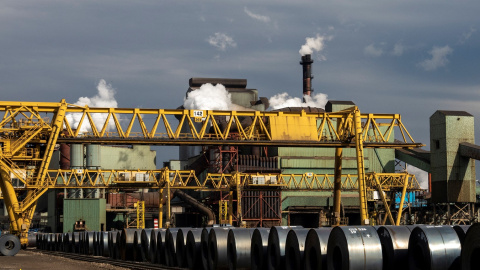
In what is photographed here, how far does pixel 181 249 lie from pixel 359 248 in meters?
13.6

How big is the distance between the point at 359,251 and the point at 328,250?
4.59 ft

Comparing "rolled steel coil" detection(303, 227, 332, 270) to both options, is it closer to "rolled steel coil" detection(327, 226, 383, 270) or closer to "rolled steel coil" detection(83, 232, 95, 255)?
"rolled steel coil" detection(327, 226, 383, 270)

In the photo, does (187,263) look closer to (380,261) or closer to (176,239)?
(176,239)

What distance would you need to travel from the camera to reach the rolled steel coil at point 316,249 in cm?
2236

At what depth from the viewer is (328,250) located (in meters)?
22.0

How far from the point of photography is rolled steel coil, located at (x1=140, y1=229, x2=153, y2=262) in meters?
38.2

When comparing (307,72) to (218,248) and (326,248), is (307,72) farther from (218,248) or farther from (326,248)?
(326,248)

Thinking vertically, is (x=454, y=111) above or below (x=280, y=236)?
above

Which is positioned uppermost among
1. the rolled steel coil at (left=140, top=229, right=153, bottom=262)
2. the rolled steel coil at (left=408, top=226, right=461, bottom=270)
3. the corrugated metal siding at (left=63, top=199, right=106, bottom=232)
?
the rolled steel coil at (left=408, top=226, right=461, bottom=270)

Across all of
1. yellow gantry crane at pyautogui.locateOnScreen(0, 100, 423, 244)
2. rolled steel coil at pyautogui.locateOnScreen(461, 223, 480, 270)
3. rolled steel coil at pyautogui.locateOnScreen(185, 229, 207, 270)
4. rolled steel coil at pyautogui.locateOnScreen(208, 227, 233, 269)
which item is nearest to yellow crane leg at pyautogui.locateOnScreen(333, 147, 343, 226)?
yellow gantry crane at pyautogui.locateOnScreen(0, 100, 423, 244)

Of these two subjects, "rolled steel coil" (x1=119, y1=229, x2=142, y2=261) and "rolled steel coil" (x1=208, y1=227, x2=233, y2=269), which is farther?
"rolled steel coil" (x1=119, y1=229, x2=142, y2=261)

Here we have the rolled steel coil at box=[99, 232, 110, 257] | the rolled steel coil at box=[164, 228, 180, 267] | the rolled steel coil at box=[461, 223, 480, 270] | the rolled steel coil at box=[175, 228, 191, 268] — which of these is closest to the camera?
the rolled steel coil at box=[461, 223, 480, 270]

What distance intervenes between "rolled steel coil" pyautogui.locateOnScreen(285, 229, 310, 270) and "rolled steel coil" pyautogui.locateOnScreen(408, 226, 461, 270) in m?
4.56

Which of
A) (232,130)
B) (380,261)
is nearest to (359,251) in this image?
(380,261)
